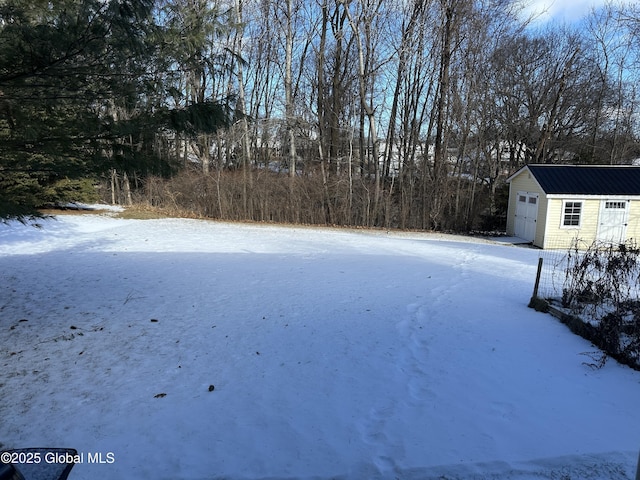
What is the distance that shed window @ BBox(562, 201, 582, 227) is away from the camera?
16.6m

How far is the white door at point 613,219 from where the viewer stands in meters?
16.6

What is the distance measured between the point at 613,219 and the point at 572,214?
165 centimetres

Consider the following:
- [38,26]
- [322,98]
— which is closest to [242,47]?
[322,98]

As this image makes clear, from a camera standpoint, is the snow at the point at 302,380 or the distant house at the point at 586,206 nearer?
the snow at the point at 302,380

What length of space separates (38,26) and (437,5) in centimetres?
2213

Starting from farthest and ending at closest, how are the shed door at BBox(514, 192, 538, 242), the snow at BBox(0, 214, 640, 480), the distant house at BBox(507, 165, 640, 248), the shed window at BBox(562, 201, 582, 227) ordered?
the shed door at BBox(514, 192, 538, 242) < the shed window at BBox(562, 201, 582, 227) < the distant house at BBox(507, 165, 640, 248) < the snow at BBox(0, 214, 640, 480)

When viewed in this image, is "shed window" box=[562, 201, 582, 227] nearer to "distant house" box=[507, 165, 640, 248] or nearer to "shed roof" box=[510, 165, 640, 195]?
"distant house" box=[507, 165, 640, 248]

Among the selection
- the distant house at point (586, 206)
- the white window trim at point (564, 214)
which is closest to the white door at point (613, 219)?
the distant house at point (586, 206)

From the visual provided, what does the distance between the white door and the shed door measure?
232 centimetres

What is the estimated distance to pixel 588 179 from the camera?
1689cm

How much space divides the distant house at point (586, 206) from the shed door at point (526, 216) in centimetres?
33

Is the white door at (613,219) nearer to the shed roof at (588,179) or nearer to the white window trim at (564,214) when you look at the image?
the shed roof at (588,179)

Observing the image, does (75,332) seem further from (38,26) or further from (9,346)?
(38,26)

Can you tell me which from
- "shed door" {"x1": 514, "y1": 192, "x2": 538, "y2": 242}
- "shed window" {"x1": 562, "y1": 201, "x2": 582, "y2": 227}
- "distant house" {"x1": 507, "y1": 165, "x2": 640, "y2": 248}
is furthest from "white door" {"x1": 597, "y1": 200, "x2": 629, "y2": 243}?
"shed door" {"x1": 514, "y1": 192, "x2": 538, "y2": 242}
